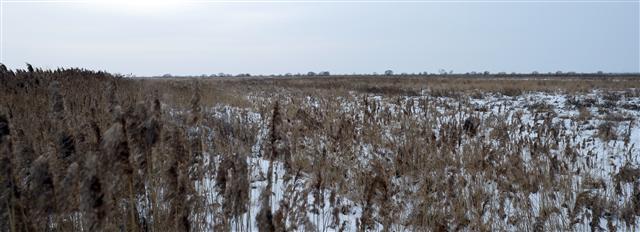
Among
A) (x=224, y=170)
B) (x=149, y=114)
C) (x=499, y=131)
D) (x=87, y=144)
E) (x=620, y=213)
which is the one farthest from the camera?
(x=499, y=131)

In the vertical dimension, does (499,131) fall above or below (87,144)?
below

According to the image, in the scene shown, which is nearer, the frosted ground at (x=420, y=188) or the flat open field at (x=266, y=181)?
the flat open field at (x=266, y=181)

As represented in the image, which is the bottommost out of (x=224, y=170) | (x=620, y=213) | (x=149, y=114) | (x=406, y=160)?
(x=620, y=213)

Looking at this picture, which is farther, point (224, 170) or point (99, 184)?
point (224, 170)

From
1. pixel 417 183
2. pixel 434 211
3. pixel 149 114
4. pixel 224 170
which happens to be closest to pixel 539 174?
pixel 417 183

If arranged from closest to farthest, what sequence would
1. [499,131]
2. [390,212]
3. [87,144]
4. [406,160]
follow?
[87,144] → [390,212] → [406,160] → [499,131]

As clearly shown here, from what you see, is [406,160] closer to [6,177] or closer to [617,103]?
[6,177]

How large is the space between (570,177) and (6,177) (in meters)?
4.70

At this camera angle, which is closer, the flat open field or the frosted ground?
the flat open field

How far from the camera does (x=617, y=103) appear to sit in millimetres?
12977

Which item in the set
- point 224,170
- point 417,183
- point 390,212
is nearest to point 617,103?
point 417,183

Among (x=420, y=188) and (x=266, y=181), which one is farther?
(x=266, y=181)

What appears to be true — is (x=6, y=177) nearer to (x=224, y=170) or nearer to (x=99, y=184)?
(x=99, y=184)

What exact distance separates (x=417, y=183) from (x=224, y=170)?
8.77 ft
